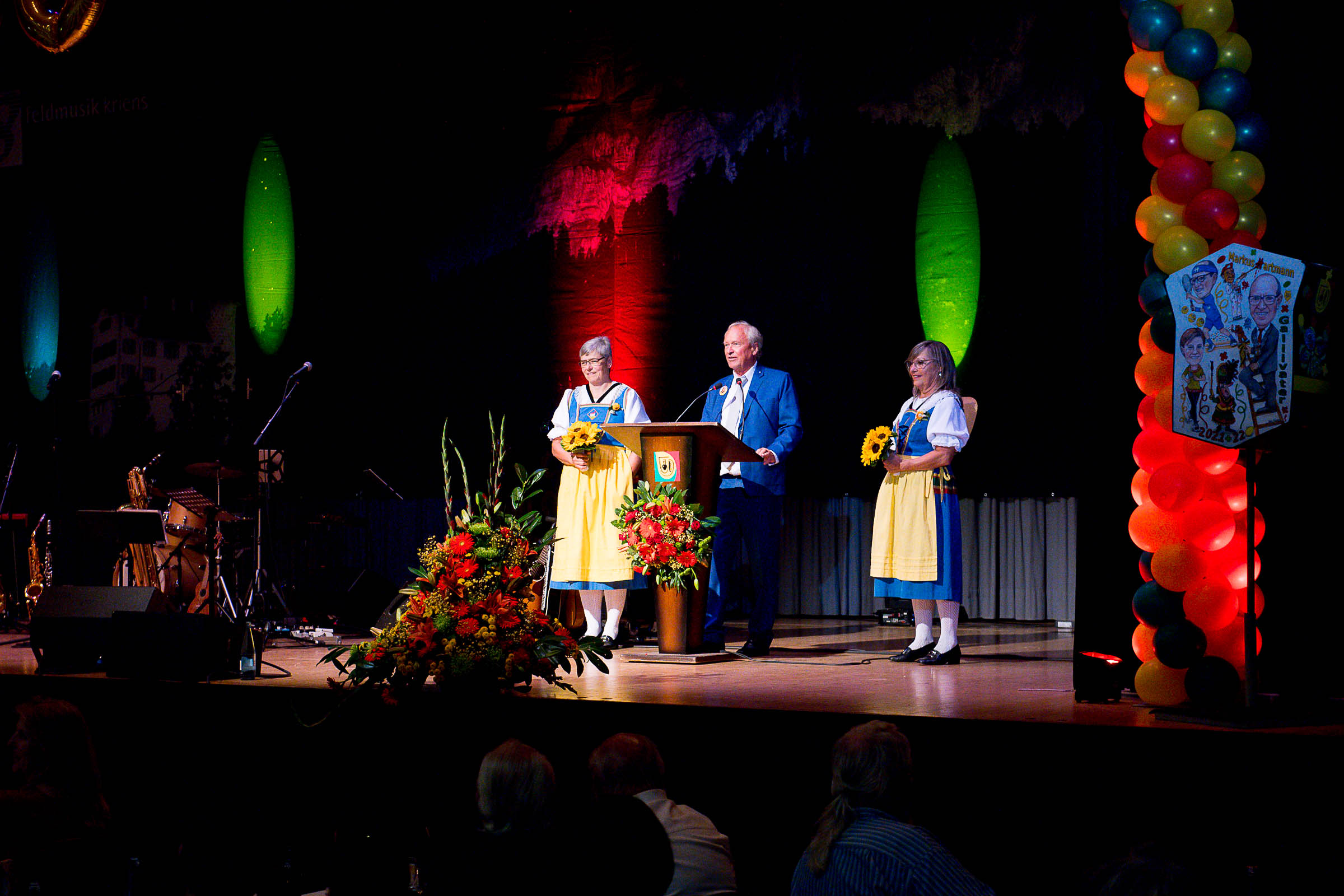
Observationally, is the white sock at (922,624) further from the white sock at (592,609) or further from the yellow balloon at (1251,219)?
the yellow balloon at (1251,219)

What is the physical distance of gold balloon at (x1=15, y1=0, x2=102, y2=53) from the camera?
570 centimetres

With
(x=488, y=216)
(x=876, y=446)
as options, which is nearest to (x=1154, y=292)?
(x=876, y=446)

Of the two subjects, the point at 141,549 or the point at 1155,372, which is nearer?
the point at 1155,372

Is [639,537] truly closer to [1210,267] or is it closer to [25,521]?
[1210,267]

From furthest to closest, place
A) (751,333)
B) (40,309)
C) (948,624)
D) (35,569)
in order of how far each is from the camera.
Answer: (40,309)
(35,569)
(751,333)
(948,624)

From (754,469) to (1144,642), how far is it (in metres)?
2.72

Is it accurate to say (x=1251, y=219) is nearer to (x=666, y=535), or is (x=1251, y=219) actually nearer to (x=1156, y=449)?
(x=1156, y=449)

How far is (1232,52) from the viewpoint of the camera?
4281 mm

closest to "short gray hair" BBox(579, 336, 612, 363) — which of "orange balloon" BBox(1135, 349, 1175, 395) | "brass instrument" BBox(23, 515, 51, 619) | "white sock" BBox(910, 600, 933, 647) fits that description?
"white sock" BBox(910, 600, 933, 647)

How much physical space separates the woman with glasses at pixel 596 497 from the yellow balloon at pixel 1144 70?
296 cm

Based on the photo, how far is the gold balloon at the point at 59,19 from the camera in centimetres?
570

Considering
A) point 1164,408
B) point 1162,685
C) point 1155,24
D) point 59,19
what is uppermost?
point 59,19

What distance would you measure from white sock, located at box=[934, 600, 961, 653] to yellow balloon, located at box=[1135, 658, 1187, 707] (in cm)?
176

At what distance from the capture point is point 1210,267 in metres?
3.91
